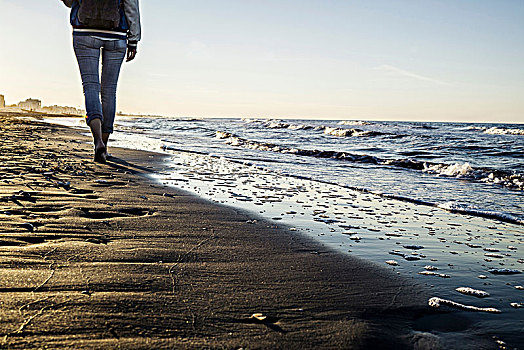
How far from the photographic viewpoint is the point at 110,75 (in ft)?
17.4

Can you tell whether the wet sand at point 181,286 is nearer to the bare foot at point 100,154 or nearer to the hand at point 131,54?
the bare foot at point 100,154

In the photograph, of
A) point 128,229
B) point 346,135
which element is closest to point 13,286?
point 128,229

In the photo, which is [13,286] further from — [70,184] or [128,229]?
[70,184]

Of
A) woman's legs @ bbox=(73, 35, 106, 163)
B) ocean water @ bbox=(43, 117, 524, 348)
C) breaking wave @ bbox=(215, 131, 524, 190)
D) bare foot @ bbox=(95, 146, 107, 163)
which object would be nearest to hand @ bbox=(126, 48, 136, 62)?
woman's legs @ bbox=(73, 35, 106, 163)

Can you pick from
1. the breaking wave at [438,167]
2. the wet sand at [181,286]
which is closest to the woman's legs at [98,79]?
the wet sand at [181,286]

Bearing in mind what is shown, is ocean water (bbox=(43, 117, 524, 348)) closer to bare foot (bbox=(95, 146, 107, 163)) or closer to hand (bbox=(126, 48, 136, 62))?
bare foot (bbox=(95, 146, 107, 163))

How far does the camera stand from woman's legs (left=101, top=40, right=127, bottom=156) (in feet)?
16.8

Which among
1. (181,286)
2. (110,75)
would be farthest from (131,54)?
(181,286)

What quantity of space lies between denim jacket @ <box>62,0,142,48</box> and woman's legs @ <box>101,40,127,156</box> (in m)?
0.10

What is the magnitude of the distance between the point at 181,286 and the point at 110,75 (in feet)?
14.1

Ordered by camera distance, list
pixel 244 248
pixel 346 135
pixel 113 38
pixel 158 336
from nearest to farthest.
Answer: pixel 158 336, pixel 244 248, pixel 113 38, pixel 346 135

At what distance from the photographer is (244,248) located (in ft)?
7.48

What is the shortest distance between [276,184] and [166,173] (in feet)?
4.43

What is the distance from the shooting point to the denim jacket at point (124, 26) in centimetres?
480
